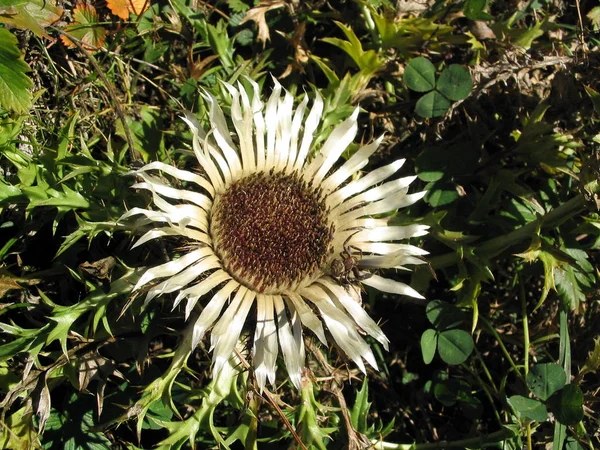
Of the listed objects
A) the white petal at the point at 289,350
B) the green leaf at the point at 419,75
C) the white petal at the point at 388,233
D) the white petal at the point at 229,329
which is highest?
the green leaf at the point at 419,75

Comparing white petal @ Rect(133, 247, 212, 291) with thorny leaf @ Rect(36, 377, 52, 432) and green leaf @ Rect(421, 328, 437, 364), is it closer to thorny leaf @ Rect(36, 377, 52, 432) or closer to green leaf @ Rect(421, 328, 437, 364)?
thorny leaf @ Rect(36, 377, 52, 432)

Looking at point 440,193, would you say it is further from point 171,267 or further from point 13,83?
point 13,83

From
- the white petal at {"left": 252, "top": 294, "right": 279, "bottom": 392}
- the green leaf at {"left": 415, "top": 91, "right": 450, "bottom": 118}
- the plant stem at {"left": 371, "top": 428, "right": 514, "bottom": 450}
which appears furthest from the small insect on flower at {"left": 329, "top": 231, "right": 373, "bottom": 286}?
the green leaf at {"left": 415, "top": 91, "right": 450, "bottom": 118}

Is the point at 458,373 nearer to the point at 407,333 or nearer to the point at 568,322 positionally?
the point at 407,333

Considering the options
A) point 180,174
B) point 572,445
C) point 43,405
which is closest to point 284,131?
point 180,174

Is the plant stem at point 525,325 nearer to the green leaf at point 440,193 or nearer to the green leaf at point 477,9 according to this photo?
the green leaf at point 440,193

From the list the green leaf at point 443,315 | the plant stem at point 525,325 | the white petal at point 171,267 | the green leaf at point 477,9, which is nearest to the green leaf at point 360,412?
the green leaf at point 443,315
